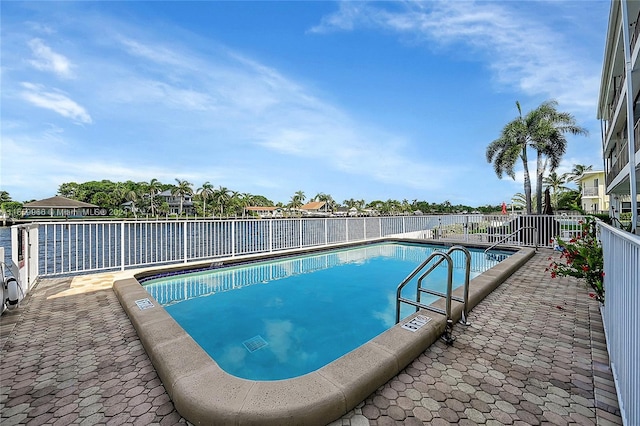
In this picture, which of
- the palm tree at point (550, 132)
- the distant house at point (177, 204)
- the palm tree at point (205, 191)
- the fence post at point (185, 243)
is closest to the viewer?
the fence post at point (185, 243)

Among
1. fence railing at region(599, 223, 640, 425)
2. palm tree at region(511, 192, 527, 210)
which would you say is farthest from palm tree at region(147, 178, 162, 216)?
fence railing at region(599, 223, 640, 425)

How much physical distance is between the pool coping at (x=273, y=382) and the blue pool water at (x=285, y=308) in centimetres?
91

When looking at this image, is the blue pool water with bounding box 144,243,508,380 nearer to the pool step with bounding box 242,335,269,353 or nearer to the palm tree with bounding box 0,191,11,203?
the pool step with bounding box 242,335,269,353

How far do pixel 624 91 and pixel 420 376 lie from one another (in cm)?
1169

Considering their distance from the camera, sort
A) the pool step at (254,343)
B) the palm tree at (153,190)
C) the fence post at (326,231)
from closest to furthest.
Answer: the pool step at (254,343)
the fence post at (326,231)
the palm tree at (153,190)

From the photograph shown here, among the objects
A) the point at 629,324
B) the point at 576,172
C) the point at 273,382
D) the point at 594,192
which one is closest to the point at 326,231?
the point at 273,382

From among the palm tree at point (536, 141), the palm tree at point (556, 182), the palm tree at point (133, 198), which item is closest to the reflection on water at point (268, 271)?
the palm tree at point (536, 141)

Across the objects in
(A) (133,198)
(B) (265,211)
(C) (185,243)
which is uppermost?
(A) (133,198)

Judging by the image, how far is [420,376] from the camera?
2205 millimetres

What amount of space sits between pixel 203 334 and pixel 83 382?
1.75 m

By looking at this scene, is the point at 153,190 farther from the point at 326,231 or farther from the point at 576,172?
the point at 576,172

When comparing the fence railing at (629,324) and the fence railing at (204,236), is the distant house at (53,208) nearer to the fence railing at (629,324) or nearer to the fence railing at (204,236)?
the fence railing at (204,236)

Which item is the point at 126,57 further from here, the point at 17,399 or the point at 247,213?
the point at 247,213

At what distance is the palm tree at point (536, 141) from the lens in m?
15.3
